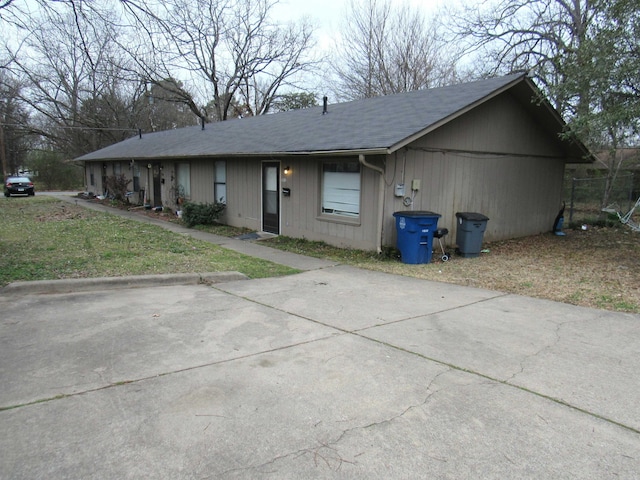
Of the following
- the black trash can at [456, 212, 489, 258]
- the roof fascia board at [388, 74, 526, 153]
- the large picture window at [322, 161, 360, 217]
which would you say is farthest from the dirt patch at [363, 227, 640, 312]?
the roof fascia board at [388, 74, 526, 153]

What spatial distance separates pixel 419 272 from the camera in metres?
8.49

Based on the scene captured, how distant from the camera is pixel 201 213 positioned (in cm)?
1456

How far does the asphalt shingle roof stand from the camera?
943cm

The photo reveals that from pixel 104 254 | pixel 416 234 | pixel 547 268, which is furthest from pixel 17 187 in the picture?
pixel 547 268

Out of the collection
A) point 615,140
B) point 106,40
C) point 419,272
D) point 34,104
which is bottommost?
point 419,272

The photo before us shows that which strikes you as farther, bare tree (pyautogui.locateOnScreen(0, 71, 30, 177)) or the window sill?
bare tree (pyautogui.locateOnScreen(0, 71, 30, 177))

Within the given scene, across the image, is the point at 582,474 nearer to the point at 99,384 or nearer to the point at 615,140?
the point at 99,384

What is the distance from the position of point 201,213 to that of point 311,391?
470 inches

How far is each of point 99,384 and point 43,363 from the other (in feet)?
2.54

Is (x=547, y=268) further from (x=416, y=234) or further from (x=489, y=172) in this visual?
(x=489, y=172)

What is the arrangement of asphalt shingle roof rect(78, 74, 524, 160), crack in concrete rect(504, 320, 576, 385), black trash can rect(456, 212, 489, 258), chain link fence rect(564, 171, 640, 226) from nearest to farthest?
crack in concrete rect(504, 320, 576, 385)
asphalt shingle roof rect(78, 74, 524, 160)
black trash can rect(456, 212, 489, 258)
chain link fence rect(564, 171, 640, 226)

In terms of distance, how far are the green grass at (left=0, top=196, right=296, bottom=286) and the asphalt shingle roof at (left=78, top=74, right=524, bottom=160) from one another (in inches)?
125

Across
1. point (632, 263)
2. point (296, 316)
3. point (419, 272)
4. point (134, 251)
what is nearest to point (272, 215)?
point (134, 251)

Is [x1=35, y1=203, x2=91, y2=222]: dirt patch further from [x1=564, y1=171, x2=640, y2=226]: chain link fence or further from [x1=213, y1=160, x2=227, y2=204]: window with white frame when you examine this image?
[x1=564, y1=171, x2=640, y2=226]: chain link fence
